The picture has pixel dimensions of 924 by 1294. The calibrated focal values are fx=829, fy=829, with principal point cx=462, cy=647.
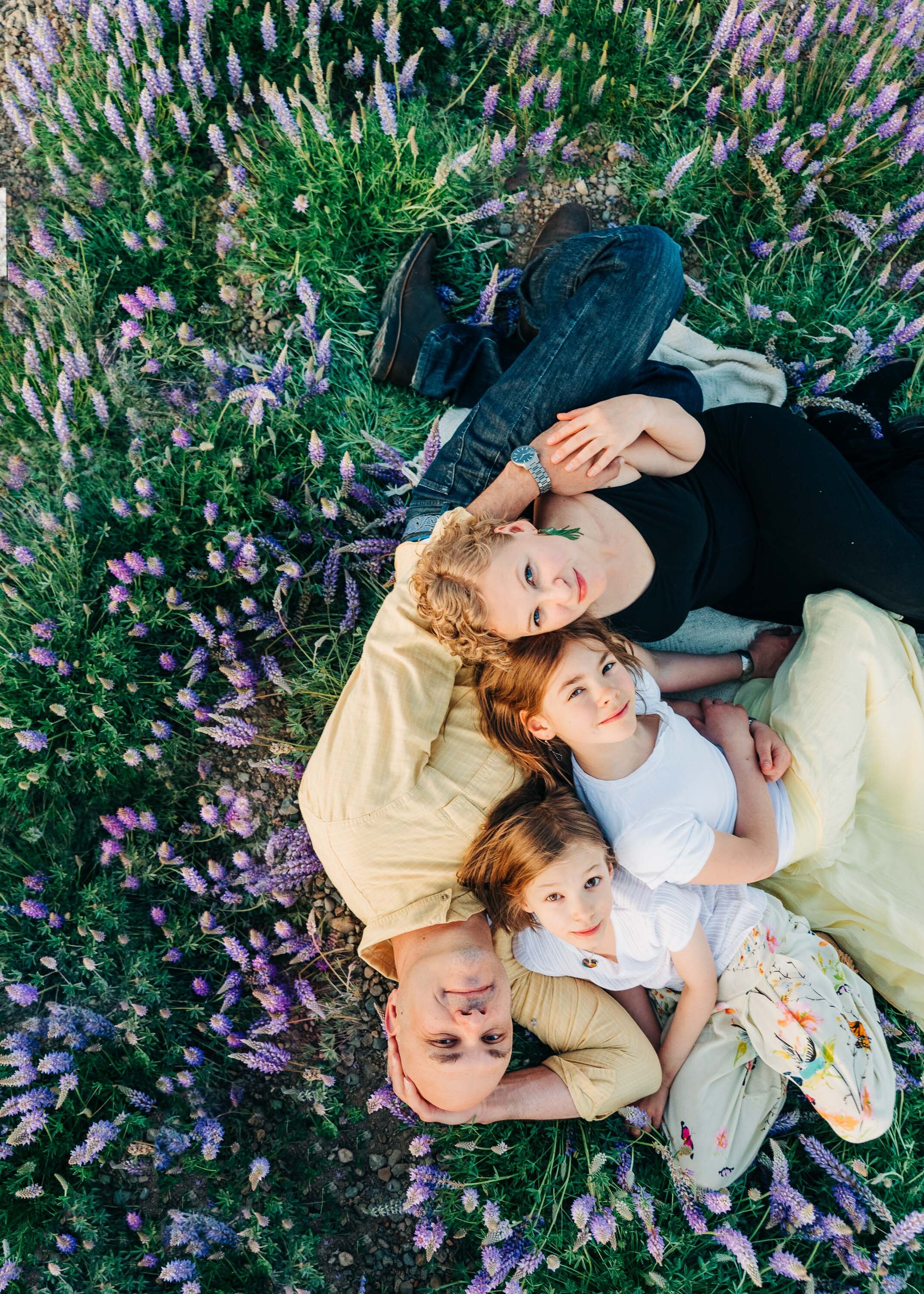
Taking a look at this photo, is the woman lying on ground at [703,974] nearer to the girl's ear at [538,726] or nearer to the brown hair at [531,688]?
the brown hair at [531,688]

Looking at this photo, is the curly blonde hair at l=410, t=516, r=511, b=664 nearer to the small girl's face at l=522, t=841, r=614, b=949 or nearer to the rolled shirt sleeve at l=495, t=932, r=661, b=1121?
the small girl's face at l=522, t=841, r=614, b=949

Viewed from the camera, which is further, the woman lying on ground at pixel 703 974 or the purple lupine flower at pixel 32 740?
the purple lupine flower at pixel 32 740

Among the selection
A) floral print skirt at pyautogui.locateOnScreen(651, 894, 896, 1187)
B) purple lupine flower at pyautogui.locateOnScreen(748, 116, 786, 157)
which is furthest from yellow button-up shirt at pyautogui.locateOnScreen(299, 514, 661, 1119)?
purple lupine flower at pyautogui.locateOnScreen(748, 116, 786, 157)

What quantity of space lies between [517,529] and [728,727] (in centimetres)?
108

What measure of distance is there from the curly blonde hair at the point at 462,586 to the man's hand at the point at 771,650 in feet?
4.21

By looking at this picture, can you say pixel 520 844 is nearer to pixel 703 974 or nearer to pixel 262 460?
pixel 703 974

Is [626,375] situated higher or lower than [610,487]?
higher

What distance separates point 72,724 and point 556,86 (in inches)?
128

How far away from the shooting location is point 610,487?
3084 millimetres

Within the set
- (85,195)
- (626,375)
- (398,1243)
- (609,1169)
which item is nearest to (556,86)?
(626,375)

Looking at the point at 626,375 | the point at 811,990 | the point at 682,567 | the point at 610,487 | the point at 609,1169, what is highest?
the point at 626,375

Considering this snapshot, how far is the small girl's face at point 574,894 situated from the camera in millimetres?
2631

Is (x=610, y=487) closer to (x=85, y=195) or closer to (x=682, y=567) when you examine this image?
(x=682, y=567)

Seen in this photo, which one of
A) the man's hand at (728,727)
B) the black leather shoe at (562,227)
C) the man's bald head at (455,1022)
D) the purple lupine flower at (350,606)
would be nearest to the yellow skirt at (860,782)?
the man's hand at (728,727)
